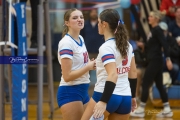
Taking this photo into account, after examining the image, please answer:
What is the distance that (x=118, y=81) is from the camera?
13.3 ft

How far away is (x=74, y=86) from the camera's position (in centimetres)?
471

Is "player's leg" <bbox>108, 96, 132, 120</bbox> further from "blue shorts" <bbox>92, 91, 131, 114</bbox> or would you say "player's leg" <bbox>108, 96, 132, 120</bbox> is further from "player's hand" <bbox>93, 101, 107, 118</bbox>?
"player's hand" <bbox>93, 101, 107, 118</bbox>

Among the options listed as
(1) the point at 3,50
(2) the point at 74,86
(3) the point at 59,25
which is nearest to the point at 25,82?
(1) the point at 3,50

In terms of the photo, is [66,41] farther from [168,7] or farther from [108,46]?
[168,7]

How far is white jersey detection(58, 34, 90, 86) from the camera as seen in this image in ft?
15.1

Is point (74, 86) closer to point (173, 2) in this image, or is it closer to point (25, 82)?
point (25, 82)

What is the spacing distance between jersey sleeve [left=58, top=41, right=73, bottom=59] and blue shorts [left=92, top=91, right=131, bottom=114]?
681 mm

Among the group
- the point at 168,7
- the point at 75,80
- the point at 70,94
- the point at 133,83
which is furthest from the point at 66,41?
the point at 168,7

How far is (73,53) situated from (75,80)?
11.4 inches

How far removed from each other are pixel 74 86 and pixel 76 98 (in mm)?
131

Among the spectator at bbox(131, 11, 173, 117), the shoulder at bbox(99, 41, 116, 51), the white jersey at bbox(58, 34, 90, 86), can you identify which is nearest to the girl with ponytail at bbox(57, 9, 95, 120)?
the white jersey at bbox(58, 34, 90, 86)

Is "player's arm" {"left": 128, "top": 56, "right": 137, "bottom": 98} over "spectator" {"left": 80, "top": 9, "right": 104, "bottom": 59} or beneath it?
beneath

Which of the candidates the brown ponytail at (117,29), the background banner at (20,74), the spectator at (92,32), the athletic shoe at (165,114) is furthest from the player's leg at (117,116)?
the spectator at (92,32)

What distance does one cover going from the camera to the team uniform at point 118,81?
3.96 metres
